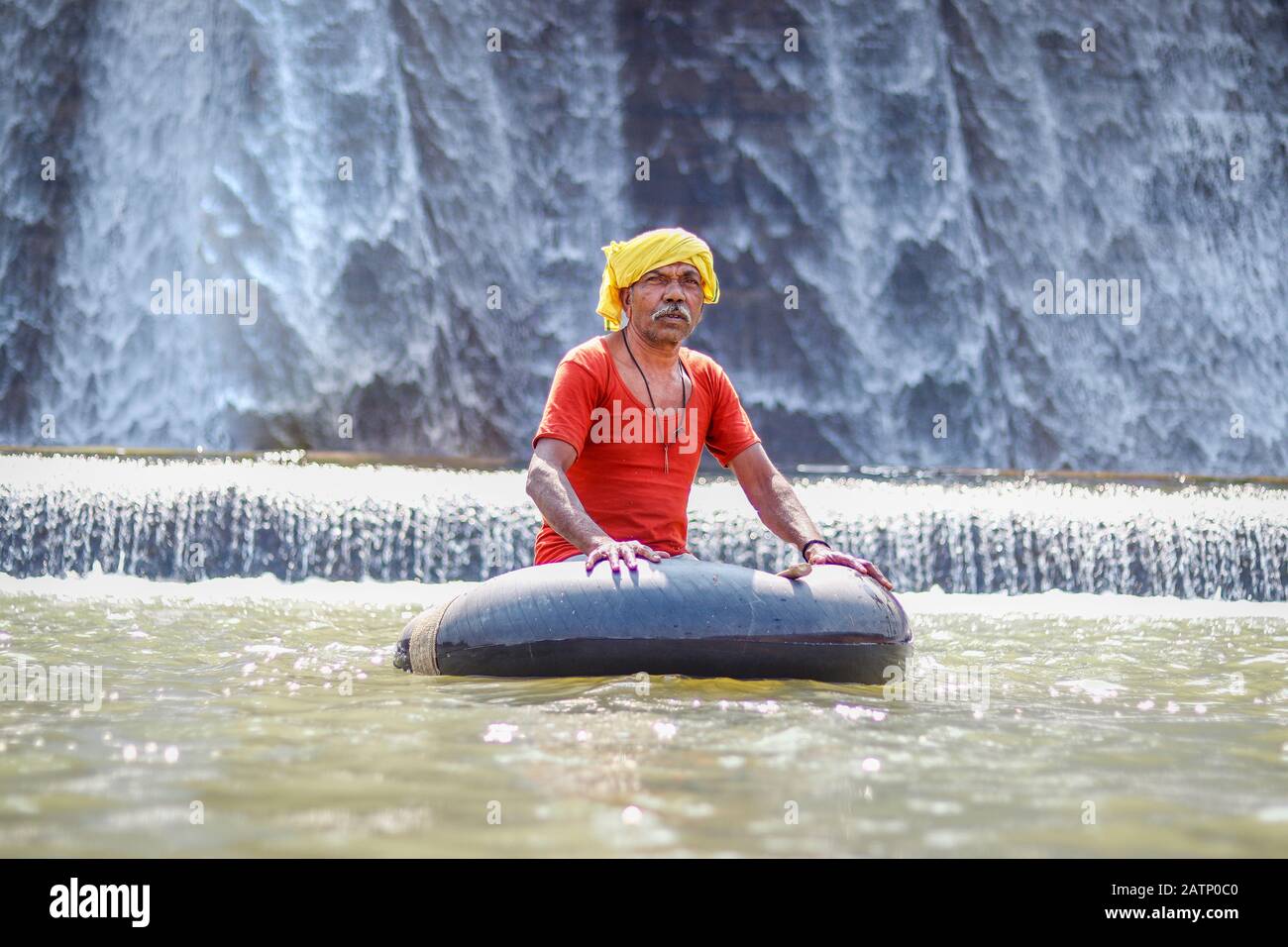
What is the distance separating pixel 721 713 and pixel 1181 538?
17.1 ft

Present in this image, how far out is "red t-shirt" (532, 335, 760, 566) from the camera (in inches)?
167

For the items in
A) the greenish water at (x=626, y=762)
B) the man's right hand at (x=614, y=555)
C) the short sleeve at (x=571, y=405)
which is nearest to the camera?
the greenish water at (x=626, y=762)

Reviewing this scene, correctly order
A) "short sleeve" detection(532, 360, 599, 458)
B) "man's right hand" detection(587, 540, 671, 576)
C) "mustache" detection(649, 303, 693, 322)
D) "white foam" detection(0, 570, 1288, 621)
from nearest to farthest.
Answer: "man's right hand" detection(587, 540, 671, 576), "short sleeve" detection(532, 360, 599, 458), "mustache" detection(649, 303, 693, 322), "white foam" detection(0, 570, 1288, 621)

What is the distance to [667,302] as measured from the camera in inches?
168

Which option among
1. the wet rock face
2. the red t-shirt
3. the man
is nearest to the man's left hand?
the man

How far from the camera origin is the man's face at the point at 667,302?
4.27 meters

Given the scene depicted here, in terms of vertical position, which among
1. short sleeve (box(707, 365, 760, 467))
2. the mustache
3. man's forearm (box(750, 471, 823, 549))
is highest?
the mustache

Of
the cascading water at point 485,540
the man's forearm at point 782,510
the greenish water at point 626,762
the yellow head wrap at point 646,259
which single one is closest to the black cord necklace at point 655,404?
the yellow head wrap at point 646,259

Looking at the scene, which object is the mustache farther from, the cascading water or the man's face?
the cascading water

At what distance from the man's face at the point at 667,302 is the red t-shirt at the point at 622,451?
3.5 inches

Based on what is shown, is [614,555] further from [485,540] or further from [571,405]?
[485,540]

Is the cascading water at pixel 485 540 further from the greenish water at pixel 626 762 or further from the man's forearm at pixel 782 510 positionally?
the man's forearm at pixel 782 510

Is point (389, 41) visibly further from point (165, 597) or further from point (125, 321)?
point (165, 597)

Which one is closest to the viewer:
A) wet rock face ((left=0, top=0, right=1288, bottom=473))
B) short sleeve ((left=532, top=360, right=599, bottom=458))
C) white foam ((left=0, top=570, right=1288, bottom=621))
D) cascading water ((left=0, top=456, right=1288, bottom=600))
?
short sleeve ((left=532, top=360, right=599, bottom=458))
